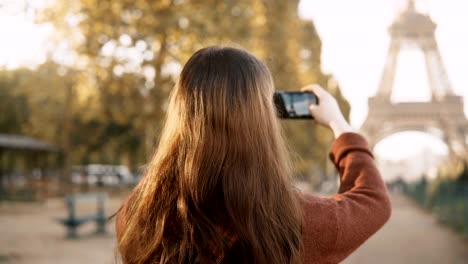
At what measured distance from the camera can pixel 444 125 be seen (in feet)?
109

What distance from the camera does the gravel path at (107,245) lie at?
33.3 feet

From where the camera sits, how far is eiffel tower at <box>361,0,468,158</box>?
106 feet

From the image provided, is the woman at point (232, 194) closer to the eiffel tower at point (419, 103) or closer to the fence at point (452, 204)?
the fence at point (452, 204)

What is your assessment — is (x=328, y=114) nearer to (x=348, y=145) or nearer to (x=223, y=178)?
(x=348, y=145)

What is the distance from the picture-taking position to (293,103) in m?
1.83

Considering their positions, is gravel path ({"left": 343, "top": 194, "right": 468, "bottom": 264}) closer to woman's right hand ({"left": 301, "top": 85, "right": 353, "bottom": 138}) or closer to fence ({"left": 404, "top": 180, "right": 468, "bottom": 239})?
fence ({"left": 404, "top": 180, "right": 468, "bottom": 239})

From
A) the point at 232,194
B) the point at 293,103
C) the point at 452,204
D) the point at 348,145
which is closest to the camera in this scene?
the point at 232,194

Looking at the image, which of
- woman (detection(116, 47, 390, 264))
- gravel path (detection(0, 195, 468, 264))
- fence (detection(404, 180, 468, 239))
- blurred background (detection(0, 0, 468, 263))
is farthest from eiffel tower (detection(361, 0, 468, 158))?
woman (detection(116, 47, 390, 264))

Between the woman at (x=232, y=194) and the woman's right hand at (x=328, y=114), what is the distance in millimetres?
207

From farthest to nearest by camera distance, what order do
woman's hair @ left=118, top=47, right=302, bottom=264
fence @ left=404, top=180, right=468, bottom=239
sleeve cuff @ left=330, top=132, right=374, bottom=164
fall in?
fence @ left=404, top=180, right=468, bottom=239
sleeve cuff @ left=330, top=132, right=374, bottom=164
woman's hair @ left=118, top=47, right=302, bottom=264

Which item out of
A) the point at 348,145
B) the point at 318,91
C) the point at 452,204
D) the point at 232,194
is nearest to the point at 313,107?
the point at 318,91

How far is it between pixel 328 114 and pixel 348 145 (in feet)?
0.41

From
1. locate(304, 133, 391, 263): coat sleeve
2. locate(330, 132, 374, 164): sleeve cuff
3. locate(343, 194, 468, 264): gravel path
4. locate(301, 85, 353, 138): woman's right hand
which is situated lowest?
locate(343, 194, 468, 264): gravel path

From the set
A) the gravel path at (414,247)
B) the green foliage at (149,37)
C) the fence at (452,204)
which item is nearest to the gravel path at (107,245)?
the gravel path at (414,247)
